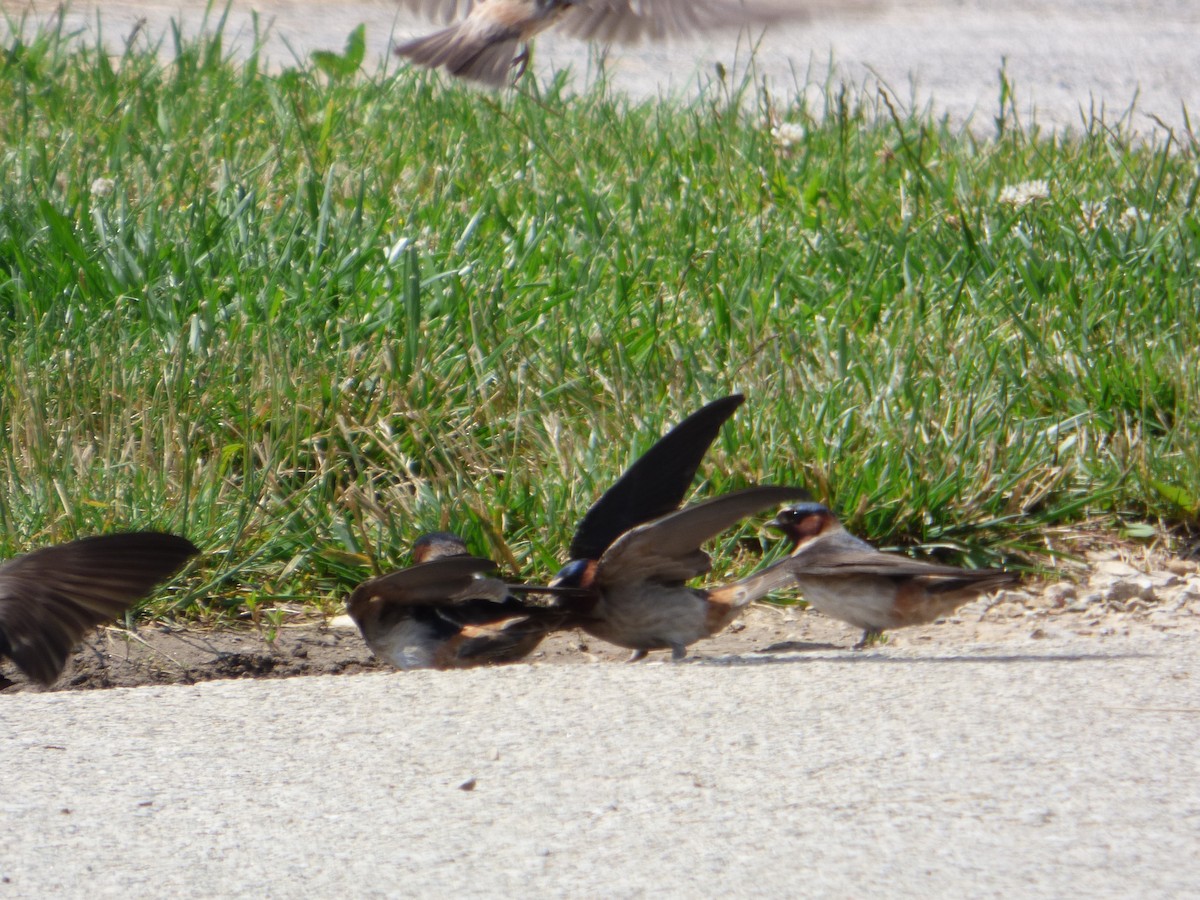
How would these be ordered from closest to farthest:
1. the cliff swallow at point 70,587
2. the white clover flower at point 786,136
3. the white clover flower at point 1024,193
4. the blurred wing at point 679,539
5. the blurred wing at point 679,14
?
the blurred wing at point 679,539, the cliff swallow at point 70,587, the blurred wing at point 679,14, the white clover flower at point 1024,193, the white clover flower at point 786,136

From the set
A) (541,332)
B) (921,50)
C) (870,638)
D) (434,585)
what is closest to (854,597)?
(870,638)

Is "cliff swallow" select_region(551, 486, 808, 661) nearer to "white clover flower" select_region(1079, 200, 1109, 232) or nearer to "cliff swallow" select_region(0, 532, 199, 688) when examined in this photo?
"cliff swallow" select_region(0, 532, 199, 688)

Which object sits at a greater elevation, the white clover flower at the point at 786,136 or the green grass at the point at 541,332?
the white clover flower at the point at 786,136

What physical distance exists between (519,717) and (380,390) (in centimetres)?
198

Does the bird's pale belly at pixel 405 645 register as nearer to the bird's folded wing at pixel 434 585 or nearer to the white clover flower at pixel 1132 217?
the bird's folded wing at pixel 434 585

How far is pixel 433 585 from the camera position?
3.91 m

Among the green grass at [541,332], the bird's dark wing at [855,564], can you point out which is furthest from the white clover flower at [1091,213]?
the bird's dark wing at [855,564]

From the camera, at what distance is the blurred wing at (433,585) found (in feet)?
12.4

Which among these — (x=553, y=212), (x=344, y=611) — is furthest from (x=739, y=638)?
(x=553, y=212)

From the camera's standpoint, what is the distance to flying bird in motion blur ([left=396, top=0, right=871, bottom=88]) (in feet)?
16.5

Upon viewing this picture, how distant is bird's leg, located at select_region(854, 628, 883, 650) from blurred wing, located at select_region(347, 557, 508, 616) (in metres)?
0.93

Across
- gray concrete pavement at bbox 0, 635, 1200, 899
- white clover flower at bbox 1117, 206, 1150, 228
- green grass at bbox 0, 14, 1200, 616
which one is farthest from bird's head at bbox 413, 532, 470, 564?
white clover flower at bbox 1117, 206, 1150, 228

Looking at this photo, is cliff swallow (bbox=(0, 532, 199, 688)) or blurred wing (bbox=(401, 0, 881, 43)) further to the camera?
blurred wing (bbox=(401, 0, 881, 43))

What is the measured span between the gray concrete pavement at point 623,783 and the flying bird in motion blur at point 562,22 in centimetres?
236
